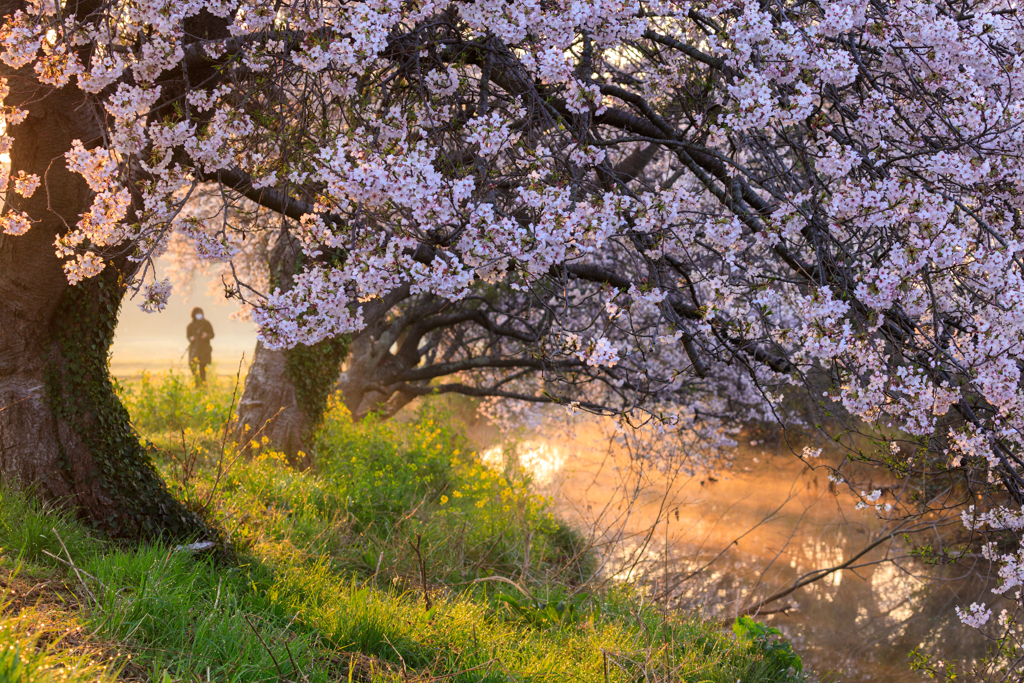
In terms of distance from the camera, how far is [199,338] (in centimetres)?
1222

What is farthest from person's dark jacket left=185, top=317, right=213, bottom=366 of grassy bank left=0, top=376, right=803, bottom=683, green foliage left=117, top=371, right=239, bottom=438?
grassy bank left=0, top=376, right=803, bottom=683

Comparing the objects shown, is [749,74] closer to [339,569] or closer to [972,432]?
[972,432]

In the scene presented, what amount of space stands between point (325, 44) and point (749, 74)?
1.88 metres

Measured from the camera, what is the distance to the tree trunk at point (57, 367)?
11.9 ft

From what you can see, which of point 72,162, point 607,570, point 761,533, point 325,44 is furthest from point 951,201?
point 761,533

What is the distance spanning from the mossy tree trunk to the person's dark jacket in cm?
638

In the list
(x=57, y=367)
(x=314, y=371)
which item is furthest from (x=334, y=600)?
(x=314, y=371)

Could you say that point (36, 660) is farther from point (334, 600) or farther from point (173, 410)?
point (173, 410)

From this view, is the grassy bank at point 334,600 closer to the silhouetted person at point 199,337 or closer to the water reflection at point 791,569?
the water reflection at point 791,569

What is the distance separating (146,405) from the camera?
7688 millimetres

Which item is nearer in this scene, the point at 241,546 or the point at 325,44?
the point at 325,44

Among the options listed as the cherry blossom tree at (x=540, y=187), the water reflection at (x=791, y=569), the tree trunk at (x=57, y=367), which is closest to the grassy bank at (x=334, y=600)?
the tree trunk at (x=57, y=367)

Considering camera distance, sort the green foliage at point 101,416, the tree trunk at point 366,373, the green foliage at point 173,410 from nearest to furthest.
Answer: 1. the green foliage at point 101,416
2. the green foliage at point 173,410
3. the tree trunk at point 366,373

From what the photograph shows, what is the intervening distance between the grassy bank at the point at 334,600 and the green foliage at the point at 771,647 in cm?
1
